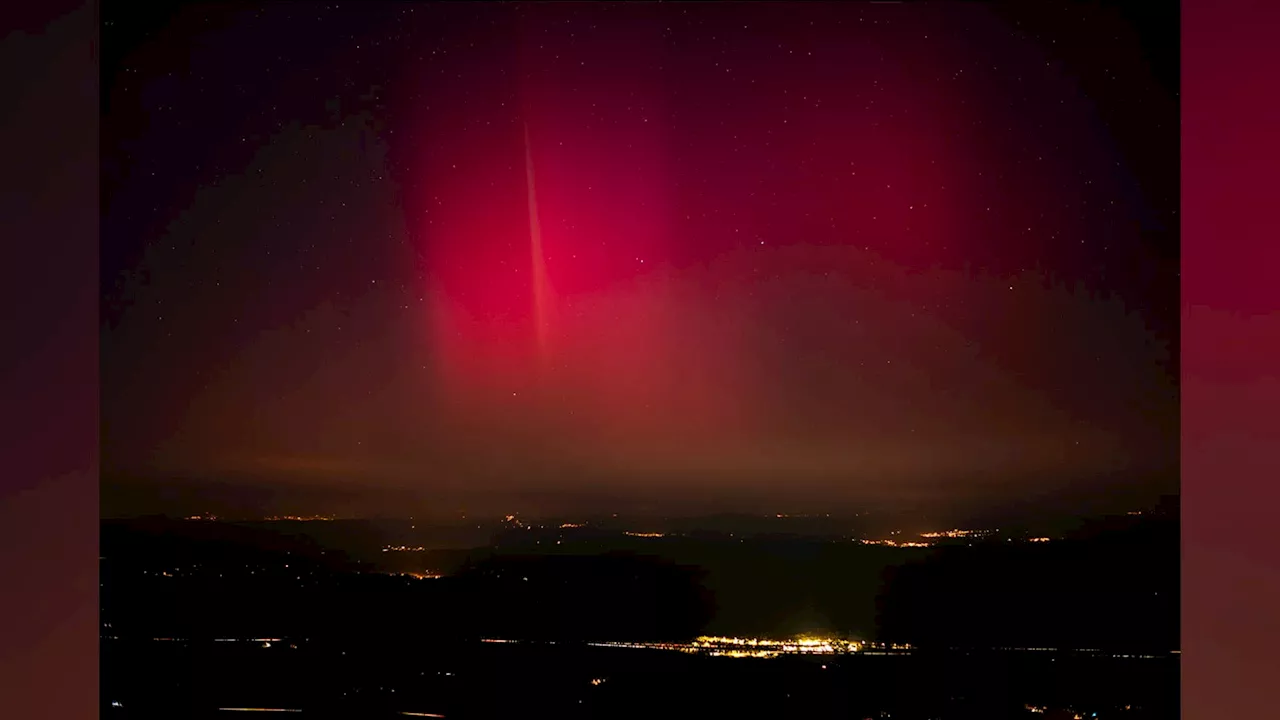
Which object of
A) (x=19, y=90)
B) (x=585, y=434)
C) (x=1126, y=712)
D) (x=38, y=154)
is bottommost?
(x=1126, y=712)

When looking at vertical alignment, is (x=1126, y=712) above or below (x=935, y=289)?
below

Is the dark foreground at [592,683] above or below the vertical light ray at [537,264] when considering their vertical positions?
below

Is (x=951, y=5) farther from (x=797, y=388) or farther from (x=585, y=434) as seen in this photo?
(x=585, y=434)

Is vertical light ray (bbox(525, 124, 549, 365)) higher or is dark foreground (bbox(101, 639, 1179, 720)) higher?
vertical light ray (bbox(525, 124, 549, 365))

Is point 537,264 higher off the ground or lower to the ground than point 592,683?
higher

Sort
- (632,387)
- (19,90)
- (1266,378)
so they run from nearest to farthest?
(1266,378)
(19,90)
(632,387)

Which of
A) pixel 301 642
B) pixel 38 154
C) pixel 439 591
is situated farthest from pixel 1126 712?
pixel 38 154

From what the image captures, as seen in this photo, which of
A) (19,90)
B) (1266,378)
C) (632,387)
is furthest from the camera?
(632,387)

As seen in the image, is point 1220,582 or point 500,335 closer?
point 1220,582
